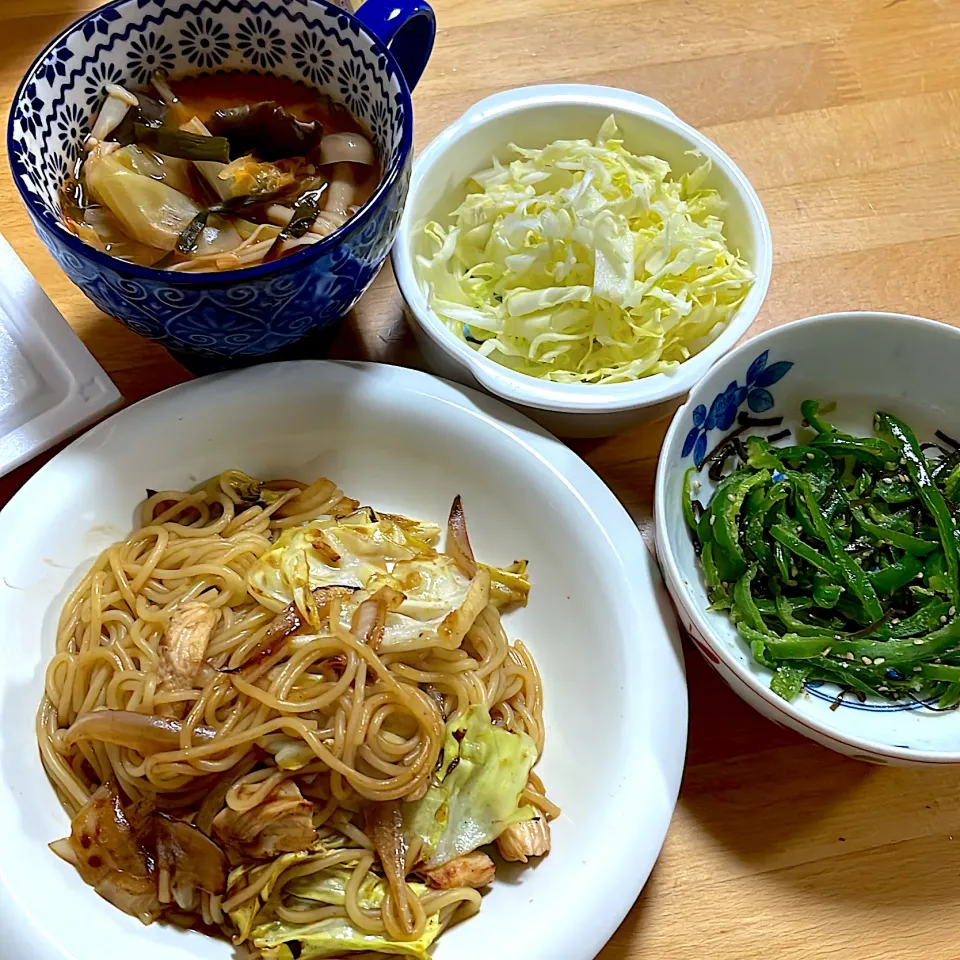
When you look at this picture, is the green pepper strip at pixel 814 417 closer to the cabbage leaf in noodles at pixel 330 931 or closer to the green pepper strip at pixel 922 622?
the green pepper strip at pixel 922 622

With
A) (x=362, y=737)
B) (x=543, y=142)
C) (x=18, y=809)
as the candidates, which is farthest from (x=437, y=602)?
(x=543, y=142)

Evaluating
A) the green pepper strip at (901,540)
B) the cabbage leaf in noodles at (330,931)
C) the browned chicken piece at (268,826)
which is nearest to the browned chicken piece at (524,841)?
the cabbage leaf in noodles at (330,931)

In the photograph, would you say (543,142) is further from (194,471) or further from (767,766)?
(767,766)

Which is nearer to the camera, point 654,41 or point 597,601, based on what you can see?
point 597,601

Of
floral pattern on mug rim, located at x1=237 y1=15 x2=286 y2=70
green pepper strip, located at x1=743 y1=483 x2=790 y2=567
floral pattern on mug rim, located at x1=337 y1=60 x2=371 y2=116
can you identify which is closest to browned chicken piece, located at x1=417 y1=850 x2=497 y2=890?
green pepper strip, located at x1=743 y1=483 x2=790 y2=567

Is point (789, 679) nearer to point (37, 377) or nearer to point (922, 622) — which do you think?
point (922, 622)

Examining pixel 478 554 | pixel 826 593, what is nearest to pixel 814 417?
pixel 826 593

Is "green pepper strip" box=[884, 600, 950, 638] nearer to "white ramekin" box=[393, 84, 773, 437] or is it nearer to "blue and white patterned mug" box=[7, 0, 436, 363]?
"white ramekin" box=[393, 84, 773, 437]
